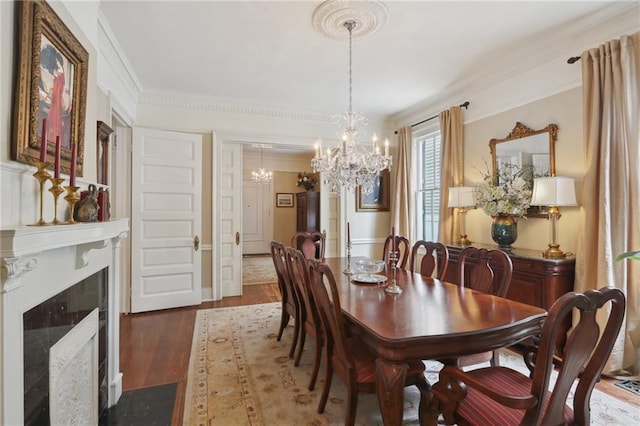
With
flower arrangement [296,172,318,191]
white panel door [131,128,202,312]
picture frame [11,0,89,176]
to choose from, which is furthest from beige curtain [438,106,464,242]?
flower arrangement [296,172,318,191]

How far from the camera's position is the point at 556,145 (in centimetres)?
297

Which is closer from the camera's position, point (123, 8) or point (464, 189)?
point (123, 8)

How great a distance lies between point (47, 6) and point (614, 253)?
3.85m

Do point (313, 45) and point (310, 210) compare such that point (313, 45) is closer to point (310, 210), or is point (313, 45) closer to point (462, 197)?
point (462, 197)

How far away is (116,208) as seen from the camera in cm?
384

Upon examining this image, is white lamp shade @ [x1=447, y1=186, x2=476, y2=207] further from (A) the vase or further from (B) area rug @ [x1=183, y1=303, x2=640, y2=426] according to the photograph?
(B) area rug @ [x1=183, y1=303, x2=640, y2=426]

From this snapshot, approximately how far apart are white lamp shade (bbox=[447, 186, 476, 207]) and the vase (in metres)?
0.44

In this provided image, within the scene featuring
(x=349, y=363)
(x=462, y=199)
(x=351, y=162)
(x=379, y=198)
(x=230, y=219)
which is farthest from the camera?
(x=379, y=198)

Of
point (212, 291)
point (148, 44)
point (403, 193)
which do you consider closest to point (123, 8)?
point (148, 44)

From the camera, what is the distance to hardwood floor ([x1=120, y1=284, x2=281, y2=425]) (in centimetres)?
242

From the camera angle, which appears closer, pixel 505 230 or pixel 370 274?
→ pixel 370 274

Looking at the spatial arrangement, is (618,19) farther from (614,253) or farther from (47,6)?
(47,6)

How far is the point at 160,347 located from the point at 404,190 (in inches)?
154

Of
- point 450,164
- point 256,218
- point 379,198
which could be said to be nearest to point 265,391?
point 450,164
